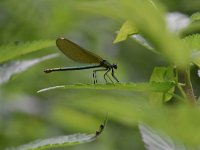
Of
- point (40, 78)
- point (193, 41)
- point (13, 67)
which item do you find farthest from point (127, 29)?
point (40, 78)

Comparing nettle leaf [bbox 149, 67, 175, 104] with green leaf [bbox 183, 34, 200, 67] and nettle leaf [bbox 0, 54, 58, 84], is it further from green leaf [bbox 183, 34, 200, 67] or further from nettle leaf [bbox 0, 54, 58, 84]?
nettle leaf [bbox 0, 54, 58, 84]

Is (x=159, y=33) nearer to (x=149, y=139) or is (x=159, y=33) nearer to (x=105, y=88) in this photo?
(x=105, y=88)

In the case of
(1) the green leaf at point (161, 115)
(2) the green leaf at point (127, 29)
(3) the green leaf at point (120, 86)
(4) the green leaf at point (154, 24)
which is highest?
(4) the green leaf at point (154, 24)

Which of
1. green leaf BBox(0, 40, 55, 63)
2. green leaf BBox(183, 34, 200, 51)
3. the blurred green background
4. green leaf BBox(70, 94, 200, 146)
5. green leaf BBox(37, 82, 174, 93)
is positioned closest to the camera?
green leaf BBox(70, 94, 200, 146)

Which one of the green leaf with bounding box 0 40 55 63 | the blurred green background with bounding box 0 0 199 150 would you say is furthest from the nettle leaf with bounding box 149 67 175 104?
the blurred green background with bounding box 0 0 199 150

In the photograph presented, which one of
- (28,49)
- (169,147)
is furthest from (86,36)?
(169,147)

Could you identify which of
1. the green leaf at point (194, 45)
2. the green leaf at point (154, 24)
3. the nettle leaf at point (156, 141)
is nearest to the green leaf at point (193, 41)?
the green leaf at point (194, 45)

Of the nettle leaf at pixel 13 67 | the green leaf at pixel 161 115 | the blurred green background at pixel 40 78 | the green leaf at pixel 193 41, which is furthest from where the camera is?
the blurred green background at pixel 40 78

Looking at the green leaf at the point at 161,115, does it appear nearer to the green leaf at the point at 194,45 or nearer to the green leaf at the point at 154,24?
the green leaf at the point at 154,24

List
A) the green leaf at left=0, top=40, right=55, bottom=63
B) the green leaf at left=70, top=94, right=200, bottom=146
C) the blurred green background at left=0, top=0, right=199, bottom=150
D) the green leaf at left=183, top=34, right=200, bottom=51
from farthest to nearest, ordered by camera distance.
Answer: the blurred green background at left=0, top=0, right=199, bottom=150 → the green leaf at left=0, top=40, right=55, bottom=63 → the green leaf at left=183, top=34, right=200, bottom=51 → the green leaf at left=70, top=94, right=200, bottom=146

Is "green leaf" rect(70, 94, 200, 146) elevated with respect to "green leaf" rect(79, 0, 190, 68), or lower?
lower

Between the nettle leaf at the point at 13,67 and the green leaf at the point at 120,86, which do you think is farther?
the nettle leaf at the point at 13,67
